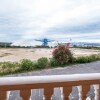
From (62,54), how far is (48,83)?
9.34 m

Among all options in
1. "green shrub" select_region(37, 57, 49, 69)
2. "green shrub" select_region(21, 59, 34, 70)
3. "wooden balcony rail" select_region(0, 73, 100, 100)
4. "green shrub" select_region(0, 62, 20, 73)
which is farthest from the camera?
"green shrub" select_region(37, 57, 49, 69)

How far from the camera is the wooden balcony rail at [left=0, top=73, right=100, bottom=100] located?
101 cm

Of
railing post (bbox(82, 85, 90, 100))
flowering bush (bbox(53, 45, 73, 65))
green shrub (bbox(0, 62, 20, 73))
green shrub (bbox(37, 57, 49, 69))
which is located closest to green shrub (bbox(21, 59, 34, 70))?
green shrub (bbox(0, 62, 20, 73))

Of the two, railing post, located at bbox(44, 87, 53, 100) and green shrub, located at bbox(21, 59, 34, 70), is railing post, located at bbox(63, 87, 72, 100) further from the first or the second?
green shrub, located at bbox(21, 59, 34, 70)

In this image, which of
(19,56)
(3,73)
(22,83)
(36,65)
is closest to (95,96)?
(22,83)

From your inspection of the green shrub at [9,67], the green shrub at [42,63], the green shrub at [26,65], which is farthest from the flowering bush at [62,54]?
the green shrub at [9,67]

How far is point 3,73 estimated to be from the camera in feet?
29.2

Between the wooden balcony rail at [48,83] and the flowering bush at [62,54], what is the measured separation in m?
8.84

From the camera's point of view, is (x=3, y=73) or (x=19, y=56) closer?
(x=3, y=73)

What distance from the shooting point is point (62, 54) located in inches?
408

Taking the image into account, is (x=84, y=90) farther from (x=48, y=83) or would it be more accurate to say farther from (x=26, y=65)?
(x=26, y=65)

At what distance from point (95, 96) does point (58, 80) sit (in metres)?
0.21

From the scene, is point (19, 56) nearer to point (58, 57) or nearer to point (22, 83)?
point (58, 57)

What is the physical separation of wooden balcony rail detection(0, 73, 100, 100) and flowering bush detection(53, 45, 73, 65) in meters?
8.84
